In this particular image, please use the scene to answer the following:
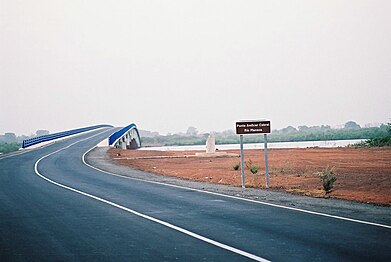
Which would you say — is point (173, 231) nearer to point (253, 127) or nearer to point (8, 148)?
point (253, 127)

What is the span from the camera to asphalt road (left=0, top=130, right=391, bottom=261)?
9211 millimetres

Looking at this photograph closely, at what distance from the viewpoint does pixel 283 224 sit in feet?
40.4

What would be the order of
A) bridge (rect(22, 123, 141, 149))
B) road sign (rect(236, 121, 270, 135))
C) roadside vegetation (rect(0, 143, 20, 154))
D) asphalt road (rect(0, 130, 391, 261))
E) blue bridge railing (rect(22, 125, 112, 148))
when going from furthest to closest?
roadside vegetation (rect(0, 143, 20, 154)) → bridge (rect(22, 123, 141, 149)) → blue bridge railing (rect(22, 125, 112, 148)) → road sign (rect(236, 121, 270, 135)) → asphalt road (rect(0, 130, 391, 261))

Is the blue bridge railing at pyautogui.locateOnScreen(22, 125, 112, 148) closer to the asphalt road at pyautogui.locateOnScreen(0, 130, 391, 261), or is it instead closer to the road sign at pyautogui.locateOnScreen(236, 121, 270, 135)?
the road sign at pyautogui.locateOnScreen(236, 121, 270, 135)

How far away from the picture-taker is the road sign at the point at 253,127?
22.4 metres

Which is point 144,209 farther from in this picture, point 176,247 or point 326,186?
point 326,186

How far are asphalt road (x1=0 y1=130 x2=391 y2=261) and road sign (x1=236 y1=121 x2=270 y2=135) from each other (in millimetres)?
4244

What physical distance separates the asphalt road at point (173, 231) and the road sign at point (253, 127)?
4244mm

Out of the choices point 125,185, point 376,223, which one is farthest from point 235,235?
point 125,185

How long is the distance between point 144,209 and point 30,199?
5331mm

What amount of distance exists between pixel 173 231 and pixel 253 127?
11424 millimetres

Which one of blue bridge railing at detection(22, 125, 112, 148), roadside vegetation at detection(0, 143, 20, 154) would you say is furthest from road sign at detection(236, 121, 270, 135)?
roadside vegetation at detection(0, 143, 20, 154)

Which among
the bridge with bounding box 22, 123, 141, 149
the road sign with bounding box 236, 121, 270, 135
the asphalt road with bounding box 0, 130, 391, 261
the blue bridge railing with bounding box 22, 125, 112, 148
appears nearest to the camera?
the asphalt road with bounding box 0, 130, 391, 261

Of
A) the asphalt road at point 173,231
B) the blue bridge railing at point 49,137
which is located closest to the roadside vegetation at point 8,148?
the blue bridge railing at point 49,137
